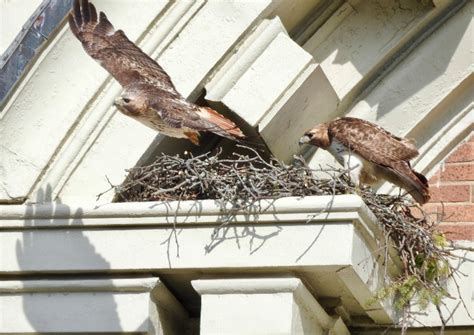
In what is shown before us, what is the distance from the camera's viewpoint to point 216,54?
23.2ft

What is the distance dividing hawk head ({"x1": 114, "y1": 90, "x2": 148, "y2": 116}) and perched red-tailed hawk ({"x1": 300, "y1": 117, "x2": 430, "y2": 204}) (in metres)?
0.80

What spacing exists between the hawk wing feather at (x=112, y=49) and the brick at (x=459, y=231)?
1360mm

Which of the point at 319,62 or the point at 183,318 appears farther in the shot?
the point at 319,62

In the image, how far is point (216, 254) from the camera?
647 cm

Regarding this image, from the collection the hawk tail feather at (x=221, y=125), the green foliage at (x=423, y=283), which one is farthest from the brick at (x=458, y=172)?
the hawk tail feather at (x=221, y=125)

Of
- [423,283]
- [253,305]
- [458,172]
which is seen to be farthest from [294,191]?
[458,172]

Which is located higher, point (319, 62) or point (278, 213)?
point (319, 62)

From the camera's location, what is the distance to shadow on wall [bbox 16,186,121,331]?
21.6 feet

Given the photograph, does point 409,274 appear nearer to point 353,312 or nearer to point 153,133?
point 353,312

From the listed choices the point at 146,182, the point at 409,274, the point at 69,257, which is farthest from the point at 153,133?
the point at 409,274

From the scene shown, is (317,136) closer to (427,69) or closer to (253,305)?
(427,69)

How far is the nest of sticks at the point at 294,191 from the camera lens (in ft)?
22.0

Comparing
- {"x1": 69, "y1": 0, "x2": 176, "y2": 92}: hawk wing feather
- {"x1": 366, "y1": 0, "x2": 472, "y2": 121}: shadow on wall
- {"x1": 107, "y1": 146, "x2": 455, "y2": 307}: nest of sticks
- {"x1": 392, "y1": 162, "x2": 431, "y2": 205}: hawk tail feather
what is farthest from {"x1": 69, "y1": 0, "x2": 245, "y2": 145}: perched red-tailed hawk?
{"x1": 366, "y1": 0, "x2": 472, "y2": 121}: shadow on wall

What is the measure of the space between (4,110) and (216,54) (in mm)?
951
